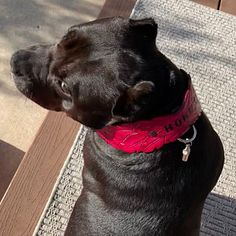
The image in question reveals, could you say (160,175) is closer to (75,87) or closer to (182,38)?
(75,87)

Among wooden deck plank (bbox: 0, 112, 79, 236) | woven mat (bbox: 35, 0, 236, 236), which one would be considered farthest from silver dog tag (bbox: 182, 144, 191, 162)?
wooden deck plank (bbox: 0, 112, 79, 236)

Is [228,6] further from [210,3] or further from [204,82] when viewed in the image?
[204,82]

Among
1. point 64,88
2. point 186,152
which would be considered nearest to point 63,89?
point 64,88

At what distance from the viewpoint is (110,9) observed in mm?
2873

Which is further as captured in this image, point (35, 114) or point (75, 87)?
point (35, 114)

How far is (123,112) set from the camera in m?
1.49

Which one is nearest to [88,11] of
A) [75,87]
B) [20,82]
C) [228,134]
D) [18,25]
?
[18,25]

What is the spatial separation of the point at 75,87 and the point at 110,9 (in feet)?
4.65

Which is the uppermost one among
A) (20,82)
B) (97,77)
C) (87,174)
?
(97,77)

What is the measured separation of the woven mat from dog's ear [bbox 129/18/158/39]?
2.98 ft

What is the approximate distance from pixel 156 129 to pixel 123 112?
0.37 ft

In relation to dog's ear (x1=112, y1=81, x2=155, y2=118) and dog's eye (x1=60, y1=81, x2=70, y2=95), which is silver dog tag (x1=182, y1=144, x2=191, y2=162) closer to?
dog's ear (x1=112, y1=81, x2=155, y2=118)

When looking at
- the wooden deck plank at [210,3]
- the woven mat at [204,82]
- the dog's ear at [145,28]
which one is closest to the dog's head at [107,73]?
the dog's ear at [145,28]

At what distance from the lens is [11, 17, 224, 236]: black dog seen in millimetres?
1489
